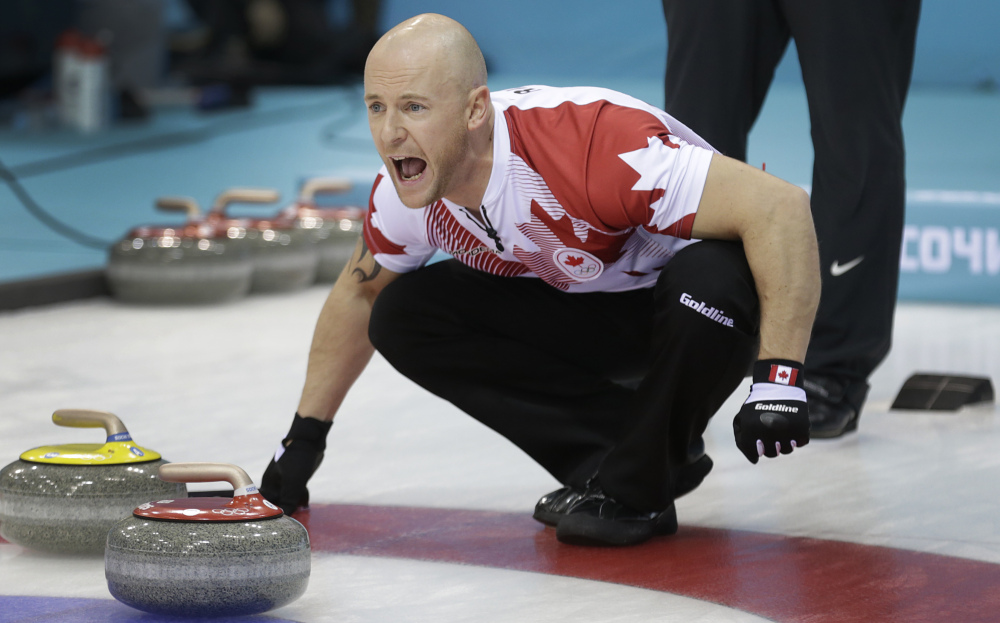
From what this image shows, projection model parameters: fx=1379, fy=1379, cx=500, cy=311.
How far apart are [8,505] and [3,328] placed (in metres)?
2.03

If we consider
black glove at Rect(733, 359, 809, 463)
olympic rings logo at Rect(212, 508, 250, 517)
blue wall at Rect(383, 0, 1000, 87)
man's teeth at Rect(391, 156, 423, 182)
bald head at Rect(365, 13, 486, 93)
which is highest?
blue wall at Rect(383, 0, 1000, 87)

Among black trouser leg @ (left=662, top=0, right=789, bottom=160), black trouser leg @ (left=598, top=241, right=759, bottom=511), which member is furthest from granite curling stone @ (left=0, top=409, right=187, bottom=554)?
black trouser leg @ (left=662, top=0, right=789, bottom=160)

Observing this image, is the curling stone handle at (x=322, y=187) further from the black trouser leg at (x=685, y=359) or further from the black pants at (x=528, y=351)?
the black trouser leg at (x=685, y=359)

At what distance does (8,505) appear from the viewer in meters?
1.68

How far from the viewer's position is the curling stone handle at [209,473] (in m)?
1.51

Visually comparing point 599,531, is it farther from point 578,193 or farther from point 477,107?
point 477,107

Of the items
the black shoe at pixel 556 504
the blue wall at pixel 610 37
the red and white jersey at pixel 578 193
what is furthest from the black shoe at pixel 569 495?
the blue wall at pixel 610 37

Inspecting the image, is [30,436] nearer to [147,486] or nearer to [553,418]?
[147,486]

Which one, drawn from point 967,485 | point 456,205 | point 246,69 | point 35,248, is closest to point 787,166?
point 35,248

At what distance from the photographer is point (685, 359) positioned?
1648mm

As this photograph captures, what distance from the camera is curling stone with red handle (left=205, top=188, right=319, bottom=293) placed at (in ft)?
13.5

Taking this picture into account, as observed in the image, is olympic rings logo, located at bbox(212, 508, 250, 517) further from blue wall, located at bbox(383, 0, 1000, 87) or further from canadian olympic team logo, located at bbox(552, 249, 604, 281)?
blue wall, located at bbox(383, 0, 1000, 87)

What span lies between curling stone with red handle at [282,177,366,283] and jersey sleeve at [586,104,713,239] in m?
2.78

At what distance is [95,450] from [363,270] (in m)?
0.43
